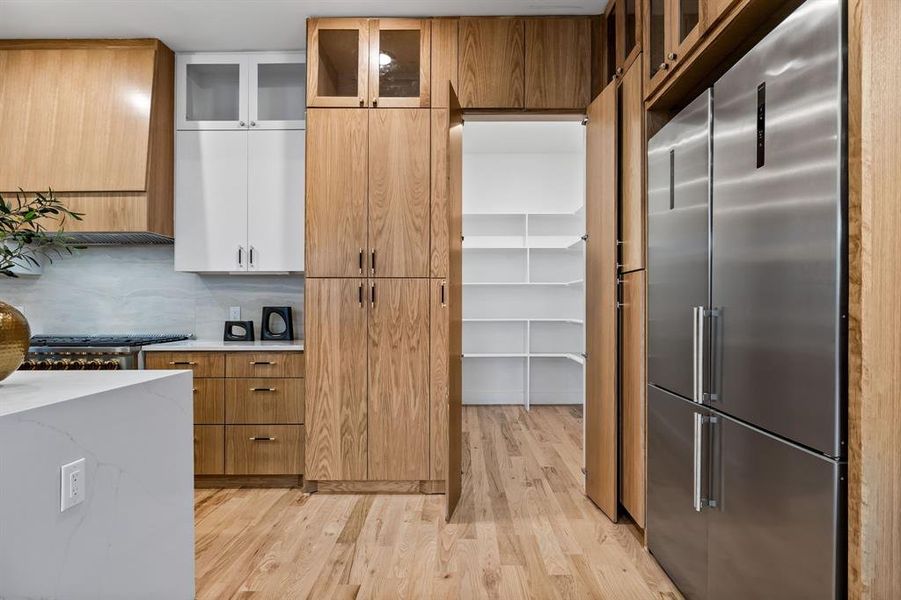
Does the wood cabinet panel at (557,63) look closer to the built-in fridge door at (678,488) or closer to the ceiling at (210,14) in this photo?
the ceiling at (210,14)

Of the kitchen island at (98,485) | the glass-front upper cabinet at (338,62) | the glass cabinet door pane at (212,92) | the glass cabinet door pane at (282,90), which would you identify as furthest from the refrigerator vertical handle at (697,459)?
the glass cabinet door pane at (212,92)

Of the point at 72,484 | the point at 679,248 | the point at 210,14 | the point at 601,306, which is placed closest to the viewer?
the point at 72,484

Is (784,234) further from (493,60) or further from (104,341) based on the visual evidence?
(104,341)

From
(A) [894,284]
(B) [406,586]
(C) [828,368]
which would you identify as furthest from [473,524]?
(A) [894,284]

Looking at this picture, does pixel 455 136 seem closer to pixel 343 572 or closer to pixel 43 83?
pixel 343 572

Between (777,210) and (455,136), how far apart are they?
1.74m

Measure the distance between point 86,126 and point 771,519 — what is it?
3749 mm

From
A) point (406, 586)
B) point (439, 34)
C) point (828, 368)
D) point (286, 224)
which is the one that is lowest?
point (406, 586)

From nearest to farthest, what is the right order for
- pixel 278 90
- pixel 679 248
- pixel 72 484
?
pixel 72 484
pixel 679 248
pixel 278 90

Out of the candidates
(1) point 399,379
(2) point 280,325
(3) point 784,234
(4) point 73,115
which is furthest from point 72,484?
(4) point 73,115

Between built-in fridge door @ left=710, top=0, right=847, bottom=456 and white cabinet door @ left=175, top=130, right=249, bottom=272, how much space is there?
2636mm

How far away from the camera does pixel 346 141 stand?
308cm

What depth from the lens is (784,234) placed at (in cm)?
135

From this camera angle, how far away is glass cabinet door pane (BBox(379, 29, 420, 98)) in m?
3.11
